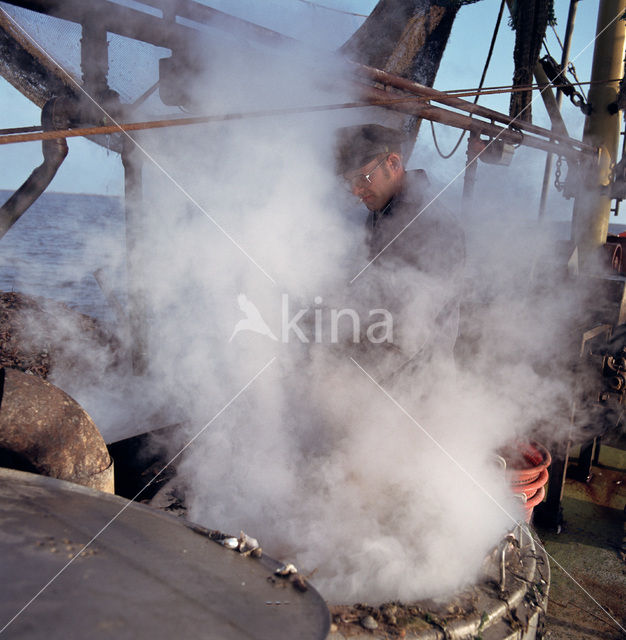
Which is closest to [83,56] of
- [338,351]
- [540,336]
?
[338,351]

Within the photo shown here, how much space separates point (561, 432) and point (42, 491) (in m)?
3.96

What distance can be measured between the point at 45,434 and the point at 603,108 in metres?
8.25

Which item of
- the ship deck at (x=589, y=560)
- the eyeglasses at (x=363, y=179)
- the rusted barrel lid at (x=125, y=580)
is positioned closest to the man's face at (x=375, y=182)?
the eyeglasses at (x=363, y=179)

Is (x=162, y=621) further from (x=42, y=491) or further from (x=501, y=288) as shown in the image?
(x=501, y=288)

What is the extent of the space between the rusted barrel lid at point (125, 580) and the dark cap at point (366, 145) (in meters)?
2.19

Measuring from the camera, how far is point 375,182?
9.48 ft

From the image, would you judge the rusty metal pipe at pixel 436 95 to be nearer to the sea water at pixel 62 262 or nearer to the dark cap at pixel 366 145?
the dark cap at pixel 366 145

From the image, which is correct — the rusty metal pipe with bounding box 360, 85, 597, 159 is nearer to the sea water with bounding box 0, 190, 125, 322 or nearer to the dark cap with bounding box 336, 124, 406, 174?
the dark cap with bounding box 336, 124, 406, 174

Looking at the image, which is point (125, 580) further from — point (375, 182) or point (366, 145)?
point (366, 145)

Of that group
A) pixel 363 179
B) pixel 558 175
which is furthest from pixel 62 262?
pixel 363 179

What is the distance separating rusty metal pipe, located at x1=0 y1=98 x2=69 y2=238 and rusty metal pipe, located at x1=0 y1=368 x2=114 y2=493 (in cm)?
113

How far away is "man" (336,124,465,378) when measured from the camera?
2.89 m

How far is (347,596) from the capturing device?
1.93 meters

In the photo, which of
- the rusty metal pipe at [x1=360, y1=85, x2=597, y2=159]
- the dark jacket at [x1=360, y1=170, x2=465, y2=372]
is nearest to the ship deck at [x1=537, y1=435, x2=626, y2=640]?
the dark jacket at [x1=360, y1=170, x2=465, y2=372]
